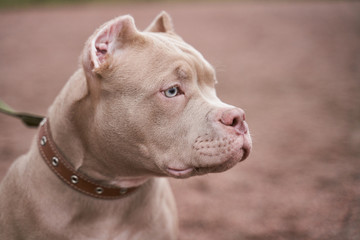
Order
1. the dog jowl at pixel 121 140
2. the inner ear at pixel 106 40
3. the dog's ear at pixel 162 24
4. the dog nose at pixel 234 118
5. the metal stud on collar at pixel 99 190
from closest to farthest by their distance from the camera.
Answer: the dog nose at pixel 234 118 < the dog jowl at pixel 121 140 < the inner ear at pixel 106 40 < the metal stud on collar at pixel 99 190 < the dog's ear at pixel 162 24

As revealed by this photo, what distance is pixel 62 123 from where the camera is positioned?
2.70 metres

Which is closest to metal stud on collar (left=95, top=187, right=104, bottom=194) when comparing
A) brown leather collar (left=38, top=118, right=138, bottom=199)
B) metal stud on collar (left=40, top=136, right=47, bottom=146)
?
brown leather collar (left=38, top=118, right=138, bottom=199)

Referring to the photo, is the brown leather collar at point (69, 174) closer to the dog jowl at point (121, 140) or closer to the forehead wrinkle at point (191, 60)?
the dog jowl at point (121, 140)

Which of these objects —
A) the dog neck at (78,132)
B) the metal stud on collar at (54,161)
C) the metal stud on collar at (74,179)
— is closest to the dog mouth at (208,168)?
the dog neck at (78,132)

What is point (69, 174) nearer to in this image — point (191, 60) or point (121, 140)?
point (121, 140)

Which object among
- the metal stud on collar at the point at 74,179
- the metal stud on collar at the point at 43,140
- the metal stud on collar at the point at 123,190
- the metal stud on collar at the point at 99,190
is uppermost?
the metal stud on collar at the point at 43,140

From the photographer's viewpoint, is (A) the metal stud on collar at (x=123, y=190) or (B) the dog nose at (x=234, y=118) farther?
(A) the metal stud on collar at (x=123, y=190)

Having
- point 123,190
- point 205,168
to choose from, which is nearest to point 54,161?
point 123,190

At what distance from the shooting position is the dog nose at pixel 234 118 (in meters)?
2.35

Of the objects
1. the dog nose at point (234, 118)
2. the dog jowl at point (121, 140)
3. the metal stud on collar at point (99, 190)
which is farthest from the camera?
the metal stud on collar at point (99, 190)

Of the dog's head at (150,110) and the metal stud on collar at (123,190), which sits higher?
the dog's head at (150,110)

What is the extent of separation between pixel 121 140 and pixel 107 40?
70 cm

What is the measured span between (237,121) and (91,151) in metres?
1.03

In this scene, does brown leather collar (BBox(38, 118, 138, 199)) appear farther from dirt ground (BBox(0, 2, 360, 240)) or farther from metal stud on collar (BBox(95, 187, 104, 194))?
dirt ground (BBox(0, 2, 360, 240))
